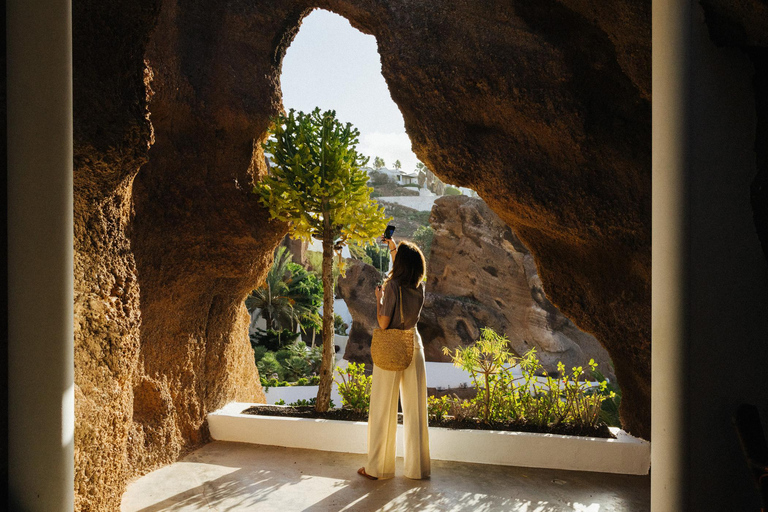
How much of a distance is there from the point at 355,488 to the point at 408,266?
1.89 meters

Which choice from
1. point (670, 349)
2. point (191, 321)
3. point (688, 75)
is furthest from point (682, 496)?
point (191, 321)

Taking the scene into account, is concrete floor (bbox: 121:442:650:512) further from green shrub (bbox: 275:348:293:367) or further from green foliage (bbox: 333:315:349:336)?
green foliage (bbox: 333:315:349:336)

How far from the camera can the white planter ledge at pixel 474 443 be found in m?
4.88

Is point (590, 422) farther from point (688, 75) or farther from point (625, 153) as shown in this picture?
point (688, 75)

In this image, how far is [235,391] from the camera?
6.51 meters

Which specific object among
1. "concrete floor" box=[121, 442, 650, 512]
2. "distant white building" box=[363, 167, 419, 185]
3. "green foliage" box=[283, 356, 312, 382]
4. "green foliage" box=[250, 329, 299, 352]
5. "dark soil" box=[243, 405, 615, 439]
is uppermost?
"distant white building" box=[363, 167, 419, 185]

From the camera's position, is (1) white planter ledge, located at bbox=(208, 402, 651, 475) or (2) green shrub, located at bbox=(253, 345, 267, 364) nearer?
(1) white planter ledge, located at bbox=(208, 402, 651, 475)

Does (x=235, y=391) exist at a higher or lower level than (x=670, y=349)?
lower

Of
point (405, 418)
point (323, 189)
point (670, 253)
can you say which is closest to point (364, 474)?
point (405, 418)

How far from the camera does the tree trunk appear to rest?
5.96 metres

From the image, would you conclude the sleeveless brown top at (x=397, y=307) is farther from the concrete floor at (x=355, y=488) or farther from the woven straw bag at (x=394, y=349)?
the concrete floor at (x=355, y=488)

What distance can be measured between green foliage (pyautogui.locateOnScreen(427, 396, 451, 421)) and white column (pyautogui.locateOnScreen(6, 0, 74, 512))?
12.2 ft

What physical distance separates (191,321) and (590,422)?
162 inches

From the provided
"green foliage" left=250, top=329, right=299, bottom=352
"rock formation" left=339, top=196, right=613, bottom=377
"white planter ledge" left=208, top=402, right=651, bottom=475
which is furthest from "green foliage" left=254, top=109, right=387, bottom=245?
"green foliage" left=250, top=329, right=299, bottom=352
